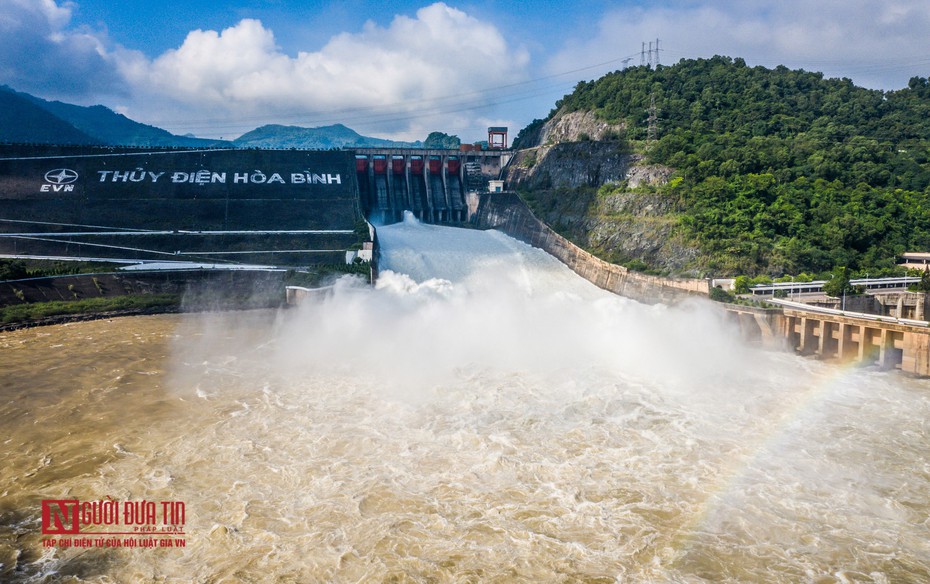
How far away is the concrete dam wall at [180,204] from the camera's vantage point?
4612 centimetres

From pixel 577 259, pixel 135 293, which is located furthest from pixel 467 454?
pixel 135 293

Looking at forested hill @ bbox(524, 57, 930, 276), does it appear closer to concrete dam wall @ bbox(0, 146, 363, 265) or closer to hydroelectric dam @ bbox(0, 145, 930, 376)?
hydroelectric dam @ bbox(0, 145, 930, 376)

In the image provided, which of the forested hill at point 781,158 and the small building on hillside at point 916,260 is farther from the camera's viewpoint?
the forested hill at point 781,158

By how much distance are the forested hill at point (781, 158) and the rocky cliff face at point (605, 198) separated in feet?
4.66

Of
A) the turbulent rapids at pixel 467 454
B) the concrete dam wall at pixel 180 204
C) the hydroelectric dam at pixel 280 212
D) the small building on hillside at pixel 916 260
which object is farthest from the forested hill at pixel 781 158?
the concrete dam wall at pixel 180 204

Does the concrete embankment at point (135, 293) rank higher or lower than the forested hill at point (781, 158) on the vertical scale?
lower

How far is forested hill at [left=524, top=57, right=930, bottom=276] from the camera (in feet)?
136

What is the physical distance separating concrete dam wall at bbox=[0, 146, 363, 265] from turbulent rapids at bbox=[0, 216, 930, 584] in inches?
535

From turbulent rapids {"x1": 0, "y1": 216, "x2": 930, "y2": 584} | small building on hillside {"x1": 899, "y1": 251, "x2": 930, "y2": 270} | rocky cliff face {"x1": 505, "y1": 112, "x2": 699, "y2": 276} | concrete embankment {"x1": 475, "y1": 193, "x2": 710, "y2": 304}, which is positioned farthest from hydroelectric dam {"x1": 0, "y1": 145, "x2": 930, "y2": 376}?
small building on hillside {"x1": 899, "y1": 251, "x2": 930, "y2": 270}

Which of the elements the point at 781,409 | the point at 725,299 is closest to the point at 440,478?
the point at 781,409

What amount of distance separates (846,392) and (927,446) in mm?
5656

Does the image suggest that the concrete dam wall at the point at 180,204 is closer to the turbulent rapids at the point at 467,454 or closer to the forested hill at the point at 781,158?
the turbulent rapids at the point at 467,454

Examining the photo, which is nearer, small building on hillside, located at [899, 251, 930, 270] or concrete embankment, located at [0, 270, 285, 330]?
concrete embankment, located at [0, 270, 285, 330]

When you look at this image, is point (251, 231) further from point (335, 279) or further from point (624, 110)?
point (624, 110)
